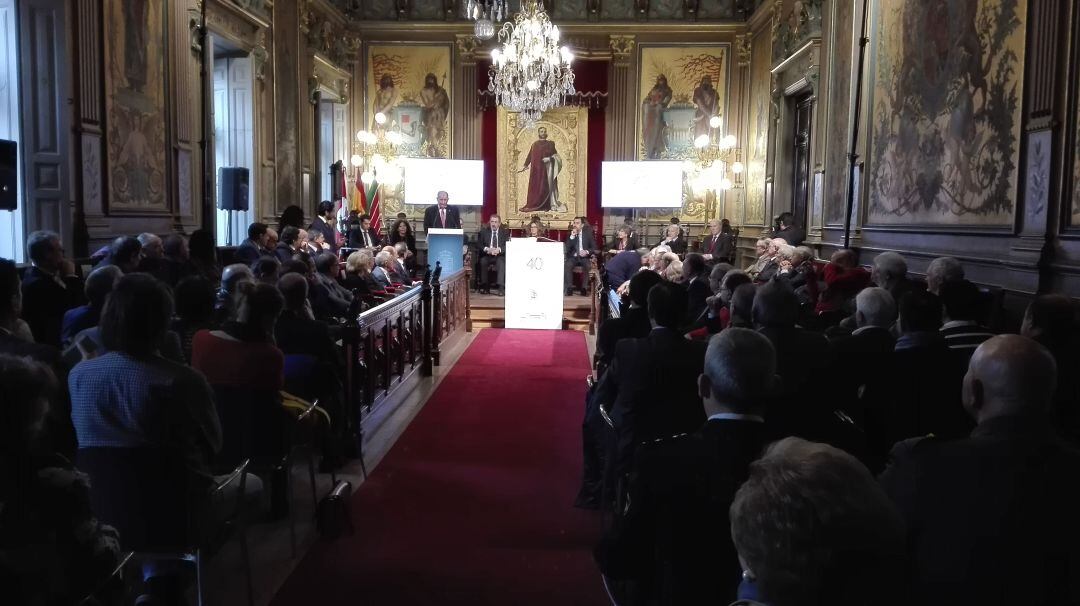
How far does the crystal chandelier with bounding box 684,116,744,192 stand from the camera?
611 inches

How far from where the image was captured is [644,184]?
1536 centimetres

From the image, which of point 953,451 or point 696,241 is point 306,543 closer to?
point 953,451

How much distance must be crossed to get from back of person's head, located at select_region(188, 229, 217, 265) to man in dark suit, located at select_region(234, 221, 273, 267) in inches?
43.5

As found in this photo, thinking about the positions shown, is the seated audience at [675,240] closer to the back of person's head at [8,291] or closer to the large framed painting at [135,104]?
the large framed painting at [135,104]

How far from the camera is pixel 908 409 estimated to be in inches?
130

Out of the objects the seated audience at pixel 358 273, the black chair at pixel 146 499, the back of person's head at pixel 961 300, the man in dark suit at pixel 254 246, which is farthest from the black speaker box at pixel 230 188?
the back of person's head at pixel 961 300

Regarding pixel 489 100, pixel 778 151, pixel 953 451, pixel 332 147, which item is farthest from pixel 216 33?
pixel 953 451

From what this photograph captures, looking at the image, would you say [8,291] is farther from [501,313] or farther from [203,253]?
[501,313]

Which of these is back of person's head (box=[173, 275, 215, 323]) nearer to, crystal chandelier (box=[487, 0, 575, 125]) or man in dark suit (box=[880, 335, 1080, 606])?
man in dark suit (box=[880, 335, 1080, 606])

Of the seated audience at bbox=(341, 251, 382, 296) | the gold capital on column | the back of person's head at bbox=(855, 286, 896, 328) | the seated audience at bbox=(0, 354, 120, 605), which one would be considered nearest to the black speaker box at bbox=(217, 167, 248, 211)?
the seated audience at bbox=(341, 251, 382, 296)

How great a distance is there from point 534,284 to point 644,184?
457 centimetres

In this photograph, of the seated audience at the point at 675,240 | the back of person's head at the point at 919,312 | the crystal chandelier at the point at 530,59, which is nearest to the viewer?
the back of person's head at the point at 919,312

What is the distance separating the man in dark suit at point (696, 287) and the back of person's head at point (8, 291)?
13.9ft

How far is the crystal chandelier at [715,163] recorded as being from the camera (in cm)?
1552
